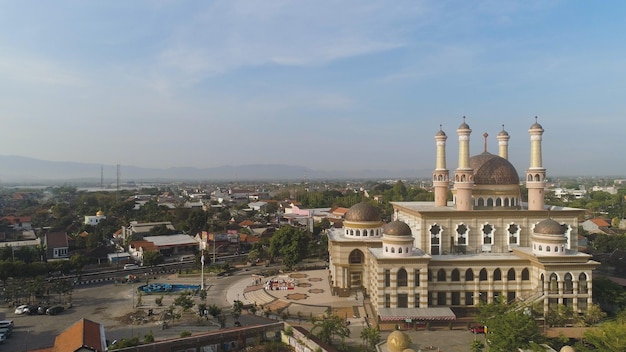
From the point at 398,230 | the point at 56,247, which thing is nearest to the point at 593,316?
the point at 398,230

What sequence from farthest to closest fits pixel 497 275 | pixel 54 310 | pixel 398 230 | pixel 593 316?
pixel 54 310, pixel 497 275, pixel 398 230, pixel 593 316

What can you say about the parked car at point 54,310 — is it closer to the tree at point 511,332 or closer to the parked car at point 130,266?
the parked car at point 130,266

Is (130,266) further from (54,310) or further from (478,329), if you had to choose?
(478,329)

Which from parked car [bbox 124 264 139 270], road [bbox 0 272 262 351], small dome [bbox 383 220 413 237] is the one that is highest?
small dome [bbox 383 220 413 237]

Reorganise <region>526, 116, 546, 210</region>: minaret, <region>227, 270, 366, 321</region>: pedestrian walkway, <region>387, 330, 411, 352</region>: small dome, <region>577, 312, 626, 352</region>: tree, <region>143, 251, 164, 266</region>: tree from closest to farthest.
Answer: <region>577, 312, 626, 352</region>: tree
<region>387, 330, 411, 352</region>: small dome
<region>227, 270, 366, 321</region>: pedestrian walkway
<region>526, 116, 546, 210</region>: minaret
<region>143, 251, 164, 266</region>: tree

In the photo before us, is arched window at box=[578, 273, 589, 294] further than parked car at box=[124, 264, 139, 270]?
No

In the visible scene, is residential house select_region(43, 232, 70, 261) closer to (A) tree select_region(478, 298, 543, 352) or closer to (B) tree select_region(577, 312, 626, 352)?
(A) tree select_region(478, 298, 543, 352)

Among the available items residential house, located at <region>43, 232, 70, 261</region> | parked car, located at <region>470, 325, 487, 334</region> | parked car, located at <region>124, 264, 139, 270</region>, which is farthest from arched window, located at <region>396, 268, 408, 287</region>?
residential house, located at <region>43, 232, 70, 261</region>
